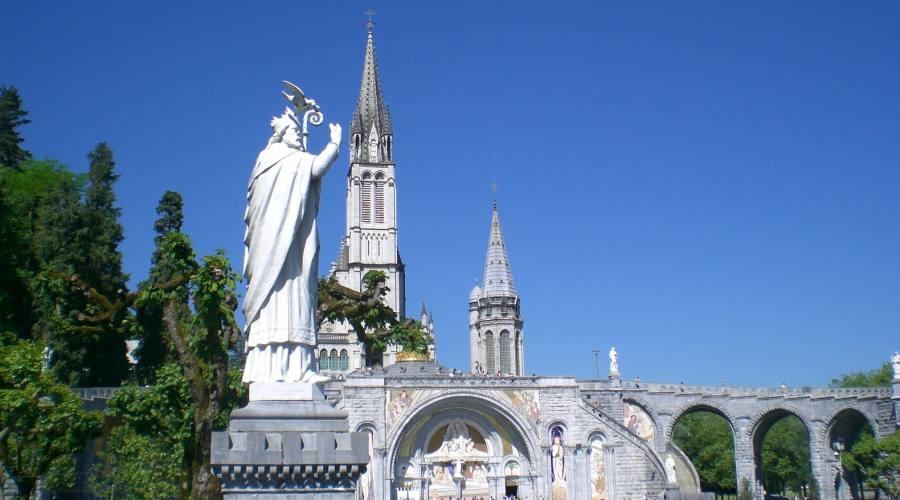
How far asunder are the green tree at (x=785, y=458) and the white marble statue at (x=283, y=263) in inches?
2121

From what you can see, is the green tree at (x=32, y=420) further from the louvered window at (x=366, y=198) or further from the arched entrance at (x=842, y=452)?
the louvered window at (x=366, y=198)

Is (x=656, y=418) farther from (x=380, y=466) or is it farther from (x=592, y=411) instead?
(x=380, y=466)

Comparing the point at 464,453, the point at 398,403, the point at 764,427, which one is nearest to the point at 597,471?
the point at 464,453

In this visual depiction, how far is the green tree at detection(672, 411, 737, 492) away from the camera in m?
58.9

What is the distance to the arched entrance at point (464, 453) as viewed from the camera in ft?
131

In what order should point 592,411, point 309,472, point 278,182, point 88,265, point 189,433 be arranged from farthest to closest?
point 592,411 → point 88,265 → point 189,433 → point 278,182 → point 309,472

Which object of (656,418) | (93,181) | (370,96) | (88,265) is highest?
(370,96)

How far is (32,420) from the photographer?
21203 millimetres

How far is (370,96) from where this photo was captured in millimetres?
78125

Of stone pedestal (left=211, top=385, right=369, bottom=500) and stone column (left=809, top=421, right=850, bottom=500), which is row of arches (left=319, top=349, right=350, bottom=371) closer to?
stone column (left=809, top=421, right=850, bottom=500)

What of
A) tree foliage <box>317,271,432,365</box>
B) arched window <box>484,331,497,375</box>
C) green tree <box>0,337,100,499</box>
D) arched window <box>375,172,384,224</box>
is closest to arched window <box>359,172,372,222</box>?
arched window <box>375,172,384,224</box>

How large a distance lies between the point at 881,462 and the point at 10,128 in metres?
43.5

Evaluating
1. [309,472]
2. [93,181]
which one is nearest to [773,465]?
[93,181]

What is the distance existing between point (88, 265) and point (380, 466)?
1451cm
